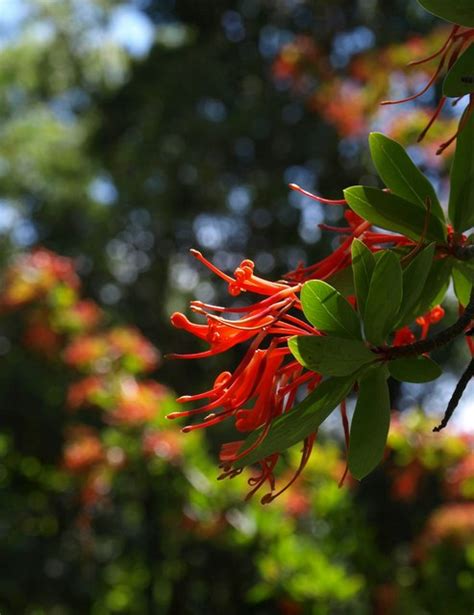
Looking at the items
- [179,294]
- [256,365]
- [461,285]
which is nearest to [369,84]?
[179,294]

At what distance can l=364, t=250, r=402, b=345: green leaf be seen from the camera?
463 millimetres

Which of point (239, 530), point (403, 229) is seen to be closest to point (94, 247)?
point (239, 530)

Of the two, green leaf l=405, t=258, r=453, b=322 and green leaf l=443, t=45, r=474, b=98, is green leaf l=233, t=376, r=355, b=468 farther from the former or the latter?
green leaf l=443, t=45, r=474, b=98

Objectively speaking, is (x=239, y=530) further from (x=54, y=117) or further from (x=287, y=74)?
(x=54, y=117)

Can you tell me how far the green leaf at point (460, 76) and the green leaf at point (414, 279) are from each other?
0.09 meters

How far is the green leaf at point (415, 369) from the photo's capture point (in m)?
0.50

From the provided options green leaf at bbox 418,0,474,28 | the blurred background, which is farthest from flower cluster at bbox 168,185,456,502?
the blurred background

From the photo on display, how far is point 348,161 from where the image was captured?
20.7ft

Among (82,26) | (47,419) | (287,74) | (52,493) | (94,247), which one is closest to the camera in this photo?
(52,493)

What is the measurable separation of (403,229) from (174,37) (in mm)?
6677

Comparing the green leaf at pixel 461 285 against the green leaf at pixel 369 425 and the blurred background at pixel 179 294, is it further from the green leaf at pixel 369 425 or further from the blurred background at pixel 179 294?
the blurred background at pixel 179 294

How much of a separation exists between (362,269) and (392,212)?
0.06 meters

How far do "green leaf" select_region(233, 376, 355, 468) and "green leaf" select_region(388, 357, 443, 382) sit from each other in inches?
1.6

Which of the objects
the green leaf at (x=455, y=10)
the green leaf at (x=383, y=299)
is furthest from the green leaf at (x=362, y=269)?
the green leaf at (x=455, y=10)
